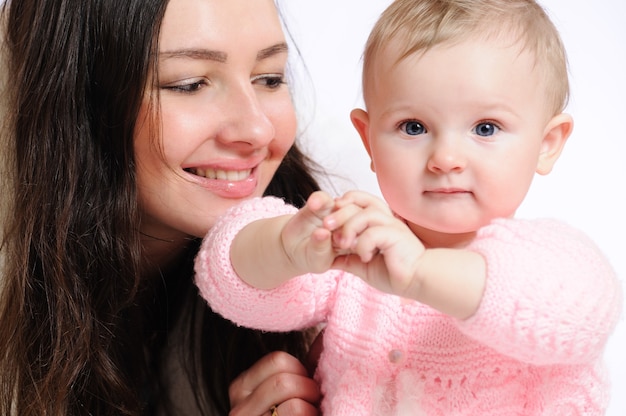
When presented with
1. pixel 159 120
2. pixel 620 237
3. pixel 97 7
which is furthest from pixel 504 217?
pixel 620 237

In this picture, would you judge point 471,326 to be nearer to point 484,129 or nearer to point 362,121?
point 484,129

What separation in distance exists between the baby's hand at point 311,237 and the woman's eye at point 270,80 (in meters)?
0.60

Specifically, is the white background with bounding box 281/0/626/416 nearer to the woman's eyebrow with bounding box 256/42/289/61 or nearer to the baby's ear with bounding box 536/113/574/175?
the woman's eyebrow with bounding box 256/42/289/61

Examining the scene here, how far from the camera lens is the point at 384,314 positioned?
1271 millimetres

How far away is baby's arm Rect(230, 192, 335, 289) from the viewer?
1.05 meters

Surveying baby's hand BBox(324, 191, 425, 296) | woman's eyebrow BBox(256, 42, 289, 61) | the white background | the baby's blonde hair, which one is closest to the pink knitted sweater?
baby's hand BBox(324, 191, 425, 296)

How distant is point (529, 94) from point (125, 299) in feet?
3.01

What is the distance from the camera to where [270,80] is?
1.71m

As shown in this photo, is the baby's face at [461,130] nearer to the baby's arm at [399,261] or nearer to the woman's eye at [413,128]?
the woman's eye at [413,128]

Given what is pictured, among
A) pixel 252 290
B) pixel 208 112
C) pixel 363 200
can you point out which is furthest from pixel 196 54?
pixel 363 200

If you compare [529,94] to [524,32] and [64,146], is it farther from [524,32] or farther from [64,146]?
[64,146]

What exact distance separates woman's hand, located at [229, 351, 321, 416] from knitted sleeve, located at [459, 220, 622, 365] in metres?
0.43

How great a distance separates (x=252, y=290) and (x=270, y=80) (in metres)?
0.58

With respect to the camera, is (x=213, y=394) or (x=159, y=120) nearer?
(x=159, y=120)
